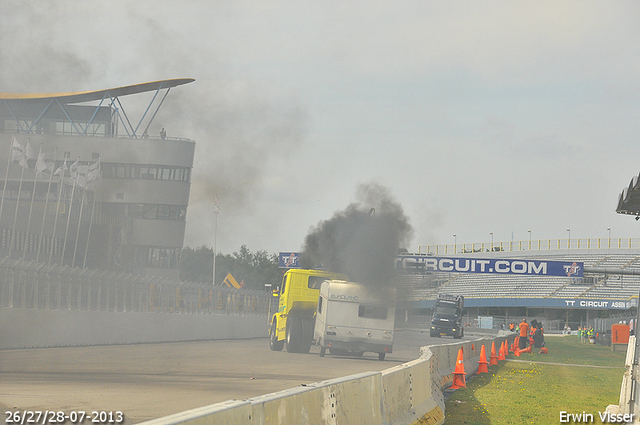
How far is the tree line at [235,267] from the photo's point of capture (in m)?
111

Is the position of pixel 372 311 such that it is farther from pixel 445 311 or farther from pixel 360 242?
pixel 445 311

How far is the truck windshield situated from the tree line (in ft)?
138

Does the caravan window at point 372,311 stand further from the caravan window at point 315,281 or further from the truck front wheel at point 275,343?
the truck front wheel at point 275,343

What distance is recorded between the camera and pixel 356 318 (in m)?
28.2

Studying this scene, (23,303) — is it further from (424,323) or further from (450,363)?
(424,323)

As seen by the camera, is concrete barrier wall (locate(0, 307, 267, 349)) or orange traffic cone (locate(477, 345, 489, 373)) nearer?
orange traffic cone (locate(477, 345, 489, 373))

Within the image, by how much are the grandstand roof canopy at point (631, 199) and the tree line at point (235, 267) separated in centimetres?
9545

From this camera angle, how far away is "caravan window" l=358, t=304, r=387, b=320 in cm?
2834

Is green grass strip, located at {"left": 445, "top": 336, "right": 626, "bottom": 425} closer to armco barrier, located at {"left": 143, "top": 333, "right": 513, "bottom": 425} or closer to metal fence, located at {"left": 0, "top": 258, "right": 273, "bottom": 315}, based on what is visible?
armco barrier, located at {"left": 143, "top": 333, "right": 513, "bottom": 425}

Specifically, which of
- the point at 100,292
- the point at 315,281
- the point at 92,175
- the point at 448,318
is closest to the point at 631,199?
the point at 315,281

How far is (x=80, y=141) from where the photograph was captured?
244ft

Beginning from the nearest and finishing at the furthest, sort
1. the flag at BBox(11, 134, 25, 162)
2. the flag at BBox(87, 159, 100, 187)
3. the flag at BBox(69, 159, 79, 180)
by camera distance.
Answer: the flag at BBox(11, 134, 25, 162)
the flag at BBox(69, 159, 79, 180)
the flag at BBox(87, 159, 100, 187)

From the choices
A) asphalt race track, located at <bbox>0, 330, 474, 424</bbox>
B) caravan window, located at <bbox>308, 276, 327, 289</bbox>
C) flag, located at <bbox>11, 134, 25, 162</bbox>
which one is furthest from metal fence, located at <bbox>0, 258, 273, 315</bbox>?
flag, located at <bbox>11, 134, 25, 162</bbox>

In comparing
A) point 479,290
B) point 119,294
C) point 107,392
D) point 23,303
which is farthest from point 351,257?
point 479,290
